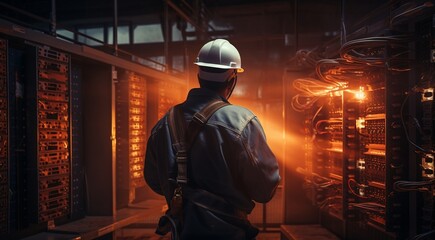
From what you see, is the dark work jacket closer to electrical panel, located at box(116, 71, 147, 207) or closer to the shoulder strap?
the shoulder strap

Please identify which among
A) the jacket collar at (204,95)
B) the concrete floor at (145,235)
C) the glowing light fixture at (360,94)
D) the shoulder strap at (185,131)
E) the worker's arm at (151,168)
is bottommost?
the concrete floor at (145,235)

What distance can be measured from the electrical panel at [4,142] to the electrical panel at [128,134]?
1921mm

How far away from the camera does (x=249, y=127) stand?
2084mm

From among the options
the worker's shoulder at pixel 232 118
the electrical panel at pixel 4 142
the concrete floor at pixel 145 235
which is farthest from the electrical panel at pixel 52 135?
the concrete floor at pixel 145 235

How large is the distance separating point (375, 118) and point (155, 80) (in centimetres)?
346

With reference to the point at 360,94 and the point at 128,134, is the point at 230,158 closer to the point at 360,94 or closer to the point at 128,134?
the point at 360,94

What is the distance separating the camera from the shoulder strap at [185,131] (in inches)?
82.2

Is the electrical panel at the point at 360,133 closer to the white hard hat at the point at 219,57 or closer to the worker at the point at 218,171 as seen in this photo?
the white hard hat at the point at 219,57

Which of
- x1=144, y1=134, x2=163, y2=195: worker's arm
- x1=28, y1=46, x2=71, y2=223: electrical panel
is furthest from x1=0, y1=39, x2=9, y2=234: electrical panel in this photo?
x1=144, y1=134, x2=163, y2=195: worker's arm

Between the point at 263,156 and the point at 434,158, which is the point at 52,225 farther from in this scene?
the point at 434,158

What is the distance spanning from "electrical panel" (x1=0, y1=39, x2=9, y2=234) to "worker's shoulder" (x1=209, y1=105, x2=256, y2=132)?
1.81 meters

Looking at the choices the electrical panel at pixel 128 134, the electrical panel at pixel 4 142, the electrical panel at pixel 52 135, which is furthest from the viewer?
the electrical panel at pixel 128 134

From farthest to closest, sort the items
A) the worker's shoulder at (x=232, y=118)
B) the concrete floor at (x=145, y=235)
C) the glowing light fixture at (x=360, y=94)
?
1. the concrete floor at (x=145, y=235)
2. the glowing light fixture at (x=360, y=94)
3. the worker's shoulder at (x=232, y=118)

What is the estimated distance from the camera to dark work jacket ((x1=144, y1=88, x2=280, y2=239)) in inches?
81.4
